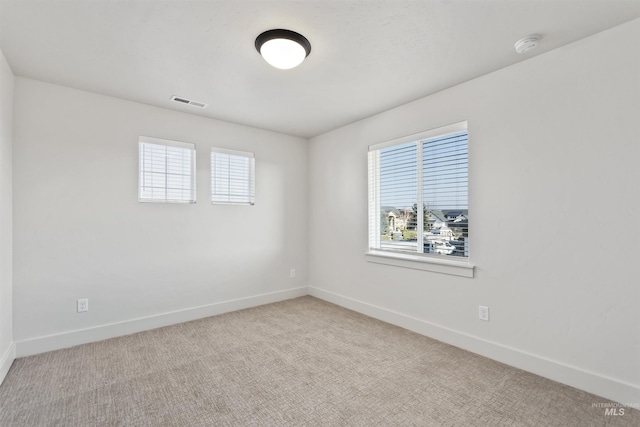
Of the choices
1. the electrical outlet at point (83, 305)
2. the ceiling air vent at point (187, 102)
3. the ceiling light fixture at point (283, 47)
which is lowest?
the electrical outlet at point (83, 305)

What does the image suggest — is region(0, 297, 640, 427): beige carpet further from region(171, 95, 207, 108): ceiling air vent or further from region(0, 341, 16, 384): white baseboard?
region(171, 95, 207, 108): ceiling air vent

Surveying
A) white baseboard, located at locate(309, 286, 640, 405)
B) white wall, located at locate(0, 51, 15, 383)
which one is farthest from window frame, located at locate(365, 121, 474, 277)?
white wall, located at locate(0, 51, 15, 383)

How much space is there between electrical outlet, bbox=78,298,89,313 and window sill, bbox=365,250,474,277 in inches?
123

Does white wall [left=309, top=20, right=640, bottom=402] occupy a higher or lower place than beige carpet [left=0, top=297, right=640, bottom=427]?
higher

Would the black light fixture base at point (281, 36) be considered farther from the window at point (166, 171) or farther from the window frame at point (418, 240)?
the window at point (166, 171)

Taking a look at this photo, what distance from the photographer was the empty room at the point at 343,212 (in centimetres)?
197

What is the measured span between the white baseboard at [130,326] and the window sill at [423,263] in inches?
67.5

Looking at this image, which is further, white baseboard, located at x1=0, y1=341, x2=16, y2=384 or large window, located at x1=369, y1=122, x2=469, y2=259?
large window, located at x1=369, y1=122, x2=469, y2=259

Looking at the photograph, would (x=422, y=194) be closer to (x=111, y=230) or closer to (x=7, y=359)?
(x=111, y=230)

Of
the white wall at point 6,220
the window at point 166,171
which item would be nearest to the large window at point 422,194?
the window at point 166,171

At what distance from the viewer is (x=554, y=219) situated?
232 cm

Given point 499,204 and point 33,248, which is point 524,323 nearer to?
point 499,204

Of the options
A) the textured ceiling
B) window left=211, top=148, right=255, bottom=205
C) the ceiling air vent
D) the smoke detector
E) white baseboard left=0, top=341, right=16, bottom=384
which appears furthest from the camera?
window left=211, top=148, right=255, bottom=205

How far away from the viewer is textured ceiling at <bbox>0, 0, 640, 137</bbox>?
185cm
